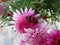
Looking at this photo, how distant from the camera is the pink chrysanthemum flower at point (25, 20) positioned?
0.37m

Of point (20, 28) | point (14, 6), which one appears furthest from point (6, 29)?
point (20, 28)

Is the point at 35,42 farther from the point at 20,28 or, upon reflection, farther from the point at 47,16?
the point at 47,16

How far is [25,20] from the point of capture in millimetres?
369

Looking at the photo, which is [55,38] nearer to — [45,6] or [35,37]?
[35,37]

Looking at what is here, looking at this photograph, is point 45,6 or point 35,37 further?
point 45,6

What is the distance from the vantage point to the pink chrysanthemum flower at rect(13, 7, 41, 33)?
Result: 368mm

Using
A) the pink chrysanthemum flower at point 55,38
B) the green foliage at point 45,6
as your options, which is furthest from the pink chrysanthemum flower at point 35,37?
the green foliage at point 45,6

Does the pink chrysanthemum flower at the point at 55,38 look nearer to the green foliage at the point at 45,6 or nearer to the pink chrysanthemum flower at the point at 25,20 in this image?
the pink chrysanthemum flower at the point at 25,20

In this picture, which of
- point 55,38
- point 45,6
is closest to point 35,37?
point 55,38

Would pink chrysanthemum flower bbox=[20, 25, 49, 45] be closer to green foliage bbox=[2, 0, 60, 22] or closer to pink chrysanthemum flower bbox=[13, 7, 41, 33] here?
pink chrysanthemum flower bbox=[13, 7, 41, 33]

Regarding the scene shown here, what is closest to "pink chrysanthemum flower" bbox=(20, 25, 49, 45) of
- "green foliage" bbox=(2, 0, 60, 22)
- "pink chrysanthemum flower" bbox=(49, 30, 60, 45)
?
"pink chrysanthemum flower" bbox=(49, 30, 60, 45)

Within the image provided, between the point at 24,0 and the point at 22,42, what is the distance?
195mm

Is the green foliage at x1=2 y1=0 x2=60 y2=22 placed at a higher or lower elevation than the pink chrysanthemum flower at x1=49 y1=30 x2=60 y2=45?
higher

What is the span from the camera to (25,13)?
1.22ft
